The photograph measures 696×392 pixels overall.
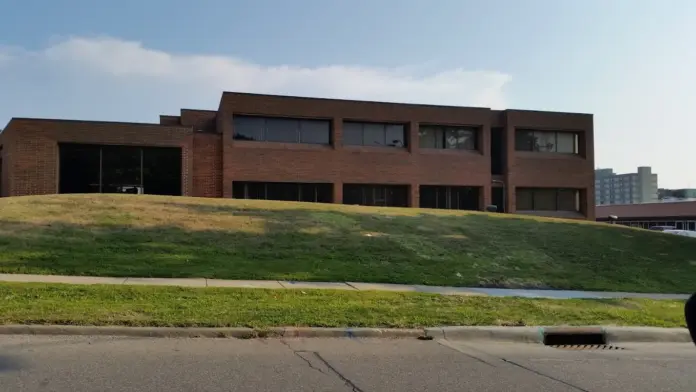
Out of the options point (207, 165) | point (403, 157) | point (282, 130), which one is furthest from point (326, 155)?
point (207, 165)

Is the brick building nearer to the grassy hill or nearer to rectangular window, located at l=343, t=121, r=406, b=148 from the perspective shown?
rectangular window, located at l=343, t=121, r=406, b=148

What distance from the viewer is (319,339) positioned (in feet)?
27.9

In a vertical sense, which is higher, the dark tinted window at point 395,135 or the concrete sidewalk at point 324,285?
the dark tinted window at point 395,135

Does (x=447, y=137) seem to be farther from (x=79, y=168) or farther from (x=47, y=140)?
(x=47, y=140)

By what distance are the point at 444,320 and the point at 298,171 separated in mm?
26450

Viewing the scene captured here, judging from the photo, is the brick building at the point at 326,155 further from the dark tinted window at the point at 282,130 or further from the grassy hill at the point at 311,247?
the grassy hill at the point at 311,247

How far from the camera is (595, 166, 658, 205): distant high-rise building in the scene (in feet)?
395

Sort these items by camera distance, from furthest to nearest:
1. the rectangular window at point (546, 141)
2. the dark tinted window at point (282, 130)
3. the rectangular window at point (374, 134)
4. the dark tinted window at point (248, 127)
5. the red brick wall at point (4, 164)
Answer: the rectangular window at point (546, 141) → the rectangular window at point (374, 134) → the dark tinted window at point (282, 130) → the dark tinted window at point (248, 127) → the red brick wall at point (4, 164)

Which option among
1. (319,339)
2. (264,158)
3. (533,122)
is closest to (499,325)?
(319,339)

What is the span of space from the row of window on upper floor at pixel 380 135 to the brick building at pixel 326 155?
0.21 ft

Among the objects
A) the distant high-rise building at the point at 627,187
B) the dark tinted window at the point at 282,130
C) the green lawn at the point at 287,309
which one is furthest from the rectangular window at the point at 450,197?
the distant high-rise building at the point at 627,187

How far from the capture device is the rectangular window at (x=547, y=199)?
42.2 meters

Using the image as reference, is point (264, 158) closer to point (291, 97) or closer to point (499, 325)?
point (291, 97)

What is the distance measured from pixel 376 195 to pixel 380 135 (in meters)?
3.86
